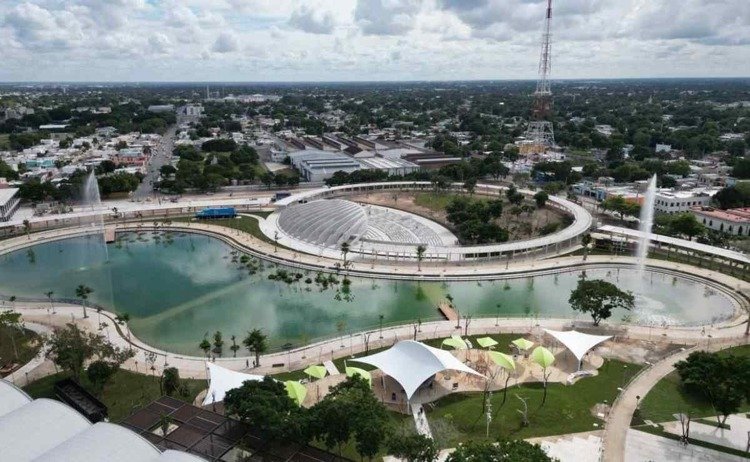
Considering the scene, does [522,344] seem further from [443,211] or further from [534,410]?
[443,211]

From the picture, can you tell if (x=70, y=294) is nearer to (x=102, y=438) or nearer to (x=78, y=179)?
(x=102, y=438)

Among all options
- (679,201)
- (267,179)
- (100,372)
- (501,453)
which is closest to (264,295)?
(100,372)

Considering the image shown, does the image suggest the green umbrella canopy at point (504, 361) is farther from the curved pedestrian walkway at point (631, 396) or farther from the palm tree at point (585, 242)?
the palm tree at point (585, 242)

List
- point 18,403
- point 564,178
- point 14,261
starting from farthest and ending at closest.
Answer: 1. point 564,178
2. point 14,261
3. point 18,403

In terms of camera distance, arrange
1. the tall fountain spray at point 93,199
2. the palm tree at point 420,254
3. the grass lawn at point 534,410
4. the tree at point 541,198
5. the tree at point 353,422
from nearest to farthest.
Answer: the tree at point 353,422 → the grass lawn at point 534,410 → the palm tree at point 420,254 → the tall fountain spray at point 93,199 → the tree at point 541,198

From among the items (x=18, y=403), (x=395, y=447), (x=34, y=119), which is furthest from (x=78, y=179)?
(x=34, y=119)

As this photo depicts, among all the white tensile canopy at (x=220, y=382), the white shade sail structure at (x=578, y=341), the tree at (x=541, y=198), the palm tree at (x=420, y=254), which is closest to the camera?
the white tensile canopy at (x=220, y=382)

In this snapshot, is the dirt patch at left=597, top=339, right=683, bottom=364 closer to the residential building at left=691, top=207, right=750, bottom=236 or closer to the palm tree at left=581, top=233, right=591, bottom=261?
the palm tree at left=581, top=233, right=591, bottom=261

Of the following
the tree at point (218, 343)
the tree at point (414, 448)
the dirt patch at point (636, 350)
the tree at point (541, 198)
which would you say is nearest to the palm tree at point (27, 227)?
the tree at point (218, 343)
